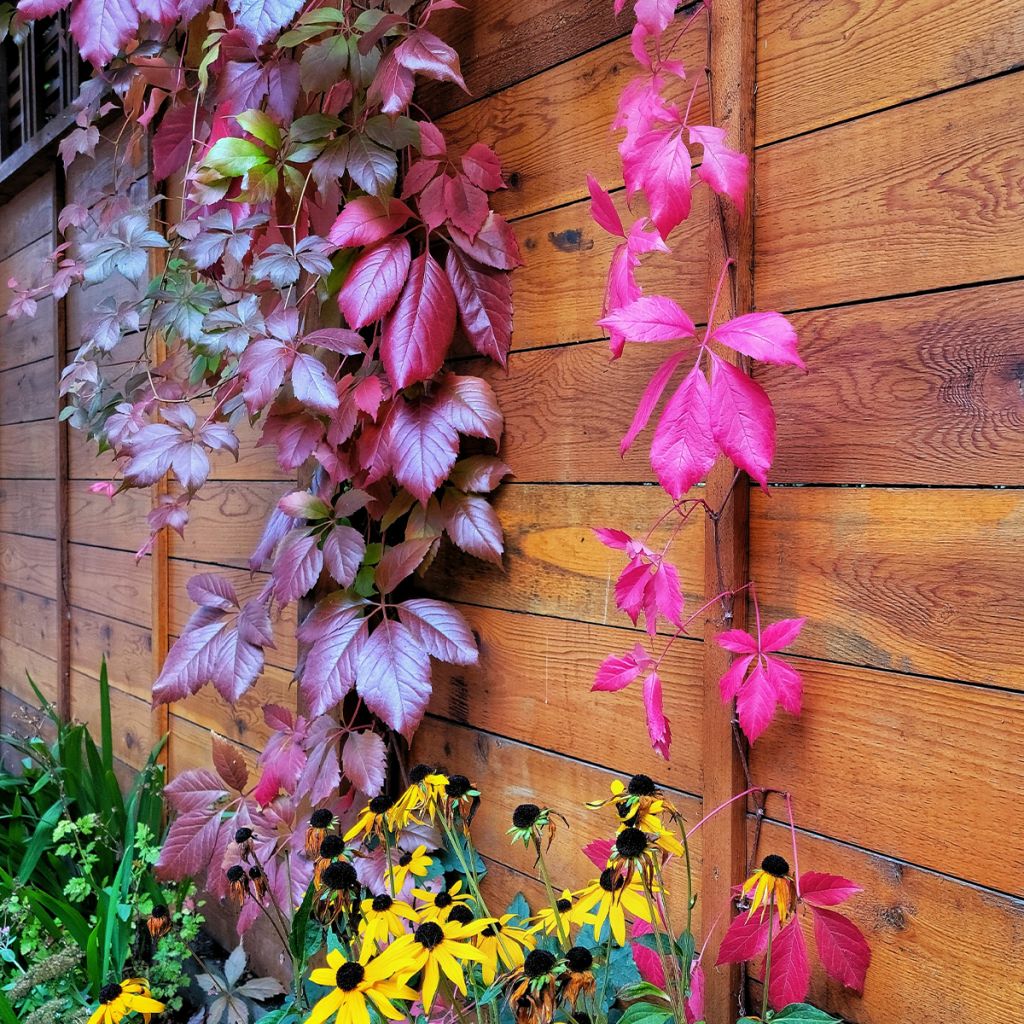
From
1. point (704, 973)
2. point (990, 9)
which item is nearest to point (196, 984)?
point (704, 973)

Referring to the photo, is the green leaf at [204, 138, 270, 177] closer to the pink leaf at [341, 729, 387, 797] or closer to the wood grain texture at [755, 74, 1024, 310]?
the wood grain texture at [755, 74, 1024, 310]

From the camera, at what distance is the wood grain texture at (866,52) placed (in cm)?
75

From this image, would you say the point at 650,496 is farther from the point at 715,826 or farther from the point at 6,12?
the point at 6,12

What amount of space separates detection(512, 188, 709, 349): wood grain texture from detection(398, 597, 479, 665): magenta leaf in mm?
392

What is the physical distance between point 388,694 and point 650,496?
423 mm

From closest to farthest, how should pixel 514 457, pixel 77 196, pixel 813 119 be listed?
1. pixel 813 119
2. pixel 514 457
3. pixel 77 196

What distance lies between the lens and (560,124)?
1127 mm

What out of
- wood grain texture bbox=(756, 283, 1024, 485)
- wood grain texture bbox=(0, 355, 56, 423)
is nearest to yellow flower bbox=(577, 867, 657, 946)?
wood grain texture bbox=(756, 283, 1024, 485)

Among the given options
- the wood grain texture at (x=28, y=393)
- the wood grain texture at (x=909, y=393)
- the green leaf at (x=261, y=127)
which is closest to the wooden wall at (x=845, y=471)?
the wood grain texture at (x=909, y=393)

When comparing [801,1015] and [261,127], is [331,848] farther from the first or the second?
[261,127]

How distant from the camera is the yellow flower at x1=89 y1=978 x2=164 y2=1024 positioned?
86 cm

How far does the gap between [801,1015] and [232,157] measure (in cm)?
119

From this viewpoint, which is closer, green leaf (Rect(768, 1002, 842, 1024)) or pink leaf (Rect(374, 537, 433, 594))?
green leaf (Rect(768, 1002, 842, 1024))

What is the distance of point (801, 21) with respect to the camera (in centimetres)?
88
